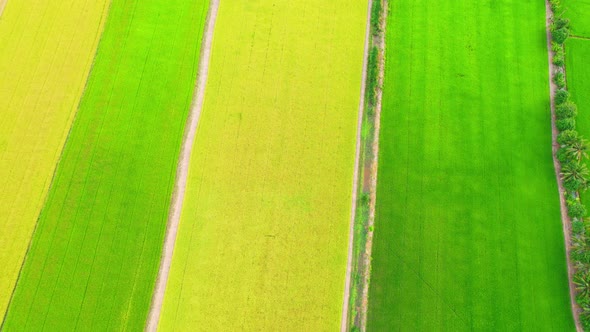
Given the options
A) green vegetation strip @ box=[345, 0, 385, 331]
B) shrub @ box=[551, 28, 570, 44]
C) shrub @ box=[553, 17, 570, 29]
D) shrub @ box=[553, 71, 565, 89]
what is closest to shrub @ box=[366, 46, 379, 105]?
green vegetation strip @ box=[345, 0, 385, 331]

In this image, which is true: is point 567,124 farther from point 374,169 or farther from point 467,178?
point 374,169

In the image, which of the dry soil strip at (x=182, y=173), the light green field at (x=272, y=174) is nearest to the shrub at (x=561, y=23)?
the light green field at (x=272, y=174)

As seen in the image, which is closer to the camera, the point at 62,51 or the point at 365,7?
the point at 62,51

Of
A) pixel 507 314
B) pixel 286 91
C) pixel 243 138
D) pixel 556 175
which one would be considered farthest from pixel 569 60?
pixel 243 138

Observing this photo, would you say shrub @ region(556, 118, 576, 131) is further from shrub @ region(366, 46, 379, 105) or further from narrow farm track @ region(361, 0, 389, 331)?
shrub @ region(366, 46, 379, 105)

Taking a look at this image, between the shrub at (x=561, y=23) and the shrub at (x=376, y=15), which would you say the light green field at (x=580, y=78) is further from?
the shrub at (x=376, y=15)

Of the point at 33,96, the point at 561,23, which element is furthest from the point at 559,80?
the point at 33,96

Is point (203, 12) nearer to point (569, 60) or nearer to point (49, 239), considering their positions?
point (49, 239)
